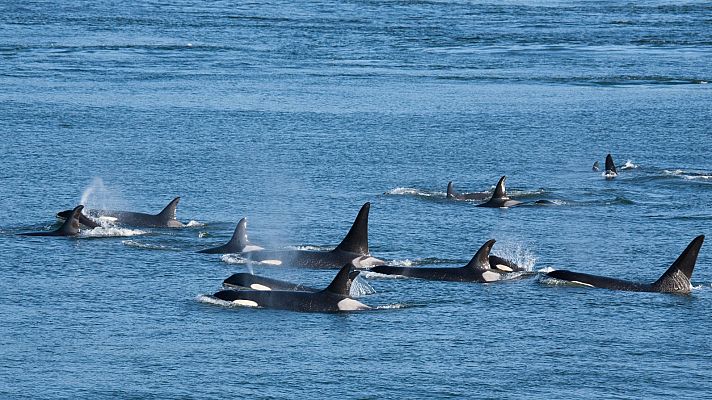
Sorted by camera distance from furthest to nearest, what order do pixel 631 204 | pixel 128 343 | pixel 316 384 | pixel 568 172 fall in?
pixel 568 172 → pixel 631 204 → pixel 128 343 → pixel 316 384

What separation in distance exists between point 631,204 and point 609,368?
12579 millimetres

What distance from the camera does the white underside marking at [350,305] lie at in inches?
762

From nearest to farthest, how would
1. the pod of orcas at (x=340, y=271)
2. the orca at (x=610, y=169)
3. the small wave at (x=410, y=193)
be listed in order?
the pod of orcas at (x=340, y=271), the small wave at (x=410, y=193), the orca at (x=610, y=169)

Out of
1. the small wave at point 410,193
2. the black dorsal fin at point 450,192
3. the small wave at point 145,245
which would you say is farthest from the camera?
the small wave at point 410,193

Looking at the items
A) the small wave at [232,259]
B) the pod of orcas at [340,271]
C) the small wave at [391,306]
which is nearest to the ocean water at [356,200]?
the small wave at [391,306]

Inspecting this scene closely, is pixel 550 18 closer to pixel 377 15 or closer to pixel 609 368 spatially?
pixel 377 15

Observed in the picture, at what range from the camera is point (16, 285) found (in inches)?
825

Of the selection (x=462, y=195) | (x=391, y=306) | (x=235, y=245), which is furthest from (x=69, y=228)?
(x=462, y=195)

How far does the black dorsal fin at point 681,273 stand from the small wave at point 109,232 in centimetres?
951

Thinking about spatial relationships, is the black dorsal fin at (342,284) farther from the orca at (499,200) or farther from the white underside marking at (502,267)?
the orca at (499,200)

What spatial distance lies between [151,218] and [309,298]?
22.6ft

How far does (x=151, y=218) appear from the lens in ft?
83.8

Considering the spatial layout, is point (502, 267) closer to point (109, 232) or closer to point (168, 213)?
point (168, 213)

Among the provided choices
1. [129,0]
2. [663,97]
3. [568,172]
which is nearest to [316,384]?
[568,172]
